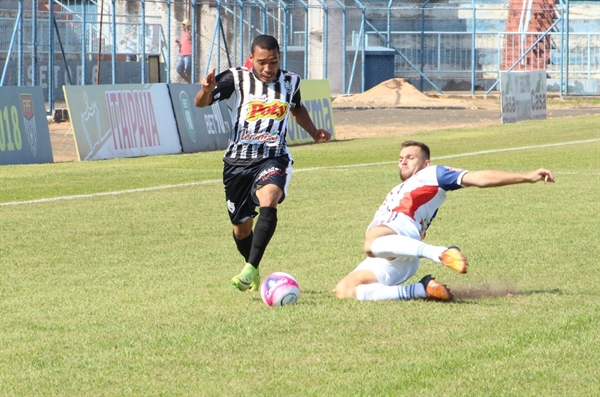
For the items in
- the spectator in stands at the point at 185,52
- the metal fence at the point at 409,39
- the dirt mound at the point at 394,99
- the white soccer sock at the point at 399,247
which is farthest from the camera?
the dirt mound at the point at 394,99

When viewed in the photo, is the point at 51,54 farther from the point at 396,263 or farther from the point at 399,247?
the point at 399,247

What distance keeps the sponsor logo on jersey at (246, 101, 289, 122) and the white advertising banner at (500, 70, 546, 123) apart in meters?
22.9

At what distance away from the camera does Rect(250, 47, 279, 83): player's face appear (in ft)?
25.1

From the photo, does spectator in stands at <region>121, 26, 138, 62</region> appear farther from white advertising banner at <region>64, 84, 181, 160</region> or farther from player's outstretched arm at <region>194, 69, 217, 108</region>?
player's outstretched arm at <region>194, 69, 217, 108</region>

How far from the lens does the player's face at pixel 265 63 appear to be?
25.1 feet

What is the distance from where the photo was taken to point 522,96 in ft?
105

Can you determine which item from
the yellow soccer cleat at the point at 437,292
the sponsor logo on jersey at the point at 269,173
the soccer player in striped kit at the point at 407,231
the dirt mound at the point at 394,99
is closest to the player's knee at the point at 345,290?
the soccer player in striped kit at the point at 407,231

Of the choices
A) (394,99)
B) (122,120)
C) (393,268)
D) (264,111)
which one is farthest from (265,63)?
(394,99)

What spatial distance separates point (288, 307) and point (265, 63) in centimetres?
193

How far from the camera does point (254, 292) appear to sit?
7.51 m

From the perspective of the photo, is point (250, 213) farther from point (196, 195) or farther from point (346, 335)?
point (196, 195)

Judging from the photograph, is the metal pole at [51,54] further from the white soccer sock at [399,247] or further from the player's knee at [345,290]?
the white soccer sock at [399,247]

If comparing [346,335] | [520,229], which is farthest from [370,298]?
[520,229]

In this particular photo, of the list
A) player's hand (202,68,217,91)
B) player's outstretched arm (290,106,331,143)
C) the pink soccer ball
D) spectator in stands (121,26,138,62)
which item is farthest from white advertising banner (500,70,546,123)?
the pink soccer ball
